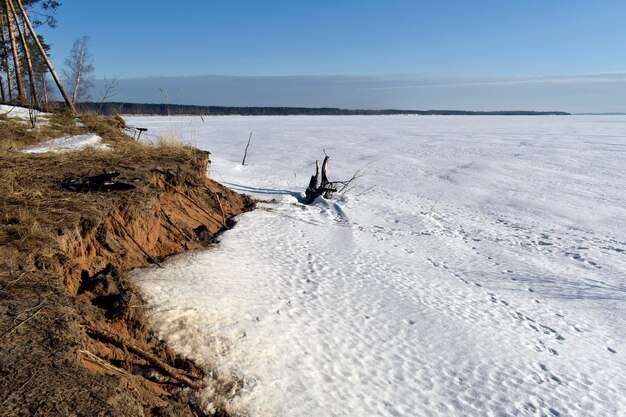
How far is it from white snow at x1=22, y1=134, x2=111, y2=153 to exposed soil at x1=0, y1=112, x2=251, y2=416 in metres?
1.93

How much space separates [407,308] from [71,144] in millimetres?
7384

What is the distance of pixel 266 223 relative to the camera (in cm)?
731

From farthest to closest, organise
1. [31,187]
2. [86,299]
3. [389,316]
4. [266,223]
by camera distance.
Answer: [266,223] < [31,187] < [389,316] < [86,299]

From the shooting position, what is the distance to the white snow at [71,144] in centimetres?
832

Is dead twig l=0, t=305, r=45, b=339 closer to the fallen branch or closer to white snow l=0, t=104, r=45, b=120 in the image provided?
the fallen branch

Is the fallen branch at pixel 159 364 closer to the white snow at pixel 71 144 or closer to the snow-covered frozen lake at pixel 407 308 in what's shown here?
the snow-covered frozen lake at pixel 407 308

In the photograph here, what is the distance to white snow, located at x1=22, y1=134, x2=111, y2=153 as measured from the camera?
8323mm

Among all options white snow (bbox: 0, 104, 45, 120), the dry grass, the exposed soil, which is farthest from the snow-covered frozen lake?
white snow (bbox: 0, 104, 45, 120)

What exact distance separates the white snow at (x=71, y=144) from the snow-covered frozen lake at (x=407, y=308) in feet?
4.97

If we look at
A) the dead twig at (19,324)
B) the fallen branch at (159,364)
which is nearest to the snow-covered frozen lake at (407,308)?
the fallen branch at (159,364)

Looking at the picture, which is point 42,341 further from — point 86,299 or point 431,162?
point 431,162

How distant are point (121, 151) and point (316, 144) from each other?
646 inches

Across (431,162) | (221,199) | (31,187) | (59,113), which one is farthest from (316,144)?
(31,187)

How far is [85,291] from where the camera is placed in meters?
3.53
